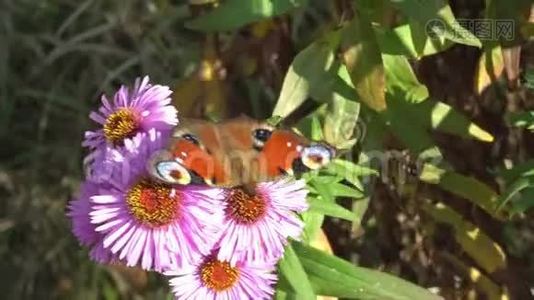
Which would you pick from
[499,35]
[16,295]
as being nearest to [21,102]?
[16,295]

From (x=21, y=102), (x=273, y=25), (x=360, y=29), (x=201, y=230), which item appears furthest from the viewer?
(x=21, y=102)

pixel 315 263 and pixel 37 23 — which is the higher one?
pixel 37 23

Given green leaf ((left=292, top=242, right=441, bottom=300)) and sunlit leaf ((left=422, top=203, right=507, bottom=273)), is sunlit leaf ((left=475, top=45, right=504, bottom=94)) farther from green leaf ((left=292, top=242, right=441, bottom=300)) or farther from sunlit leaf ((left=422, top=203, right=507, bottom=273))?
green leaf ((left=292, top=242, right=441, bottom=300))

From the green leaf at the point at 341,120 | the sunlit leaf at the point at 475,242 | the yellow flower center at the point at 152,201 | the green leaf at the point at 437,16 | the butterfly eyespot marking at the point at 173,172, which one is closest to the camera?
the butterfly eyespot marking at the point at 173,172

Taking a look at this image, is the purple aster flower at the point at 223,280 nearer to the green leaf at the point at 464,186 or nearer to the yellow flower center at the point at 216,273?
the yellow flower center at the point at 216,273

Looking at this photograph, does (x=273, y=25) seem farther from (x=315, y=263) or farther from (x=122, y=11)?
(x=122, y=11)

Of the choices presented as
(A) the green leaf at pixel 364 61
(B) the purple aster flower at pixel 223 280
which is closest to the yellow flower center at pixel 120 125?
(B) the purple aster flower at pixel 223 280

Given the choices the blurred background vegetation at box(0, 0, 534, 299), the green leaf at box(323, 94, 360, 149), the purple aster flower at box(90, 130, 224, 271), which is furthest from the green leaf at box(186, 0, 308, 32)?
the purple aster flower at box(90, 130, 224, 271)
